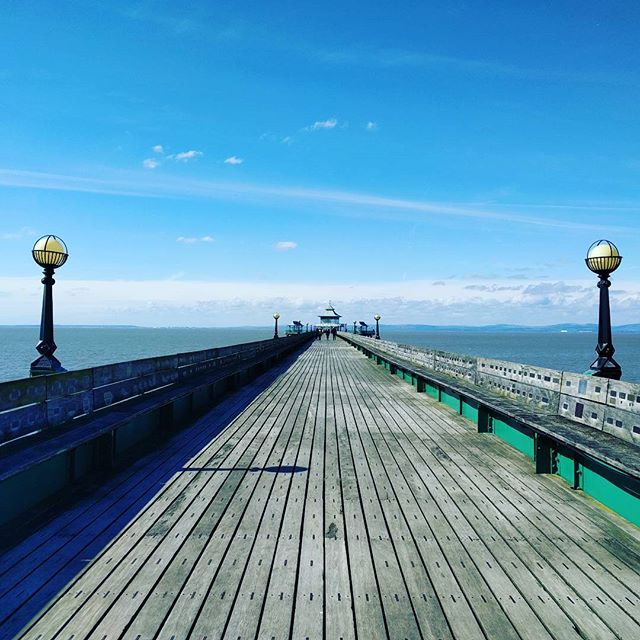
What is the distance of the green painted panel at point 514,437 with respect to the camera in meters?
6.99

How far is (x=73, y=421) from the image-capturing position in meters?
5.84

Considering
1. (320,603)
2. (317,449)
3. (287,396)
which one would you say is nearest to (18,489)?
(320,603)

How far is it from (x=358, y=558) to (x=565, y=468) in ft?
11.7

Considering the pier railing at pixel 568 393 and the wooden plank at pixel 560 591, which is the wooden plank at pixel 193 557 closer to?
the wooden plank at pixel 560 591

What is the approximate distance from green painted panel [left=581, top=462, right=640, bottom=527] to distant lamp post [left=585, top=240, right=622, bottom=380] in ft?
13.9

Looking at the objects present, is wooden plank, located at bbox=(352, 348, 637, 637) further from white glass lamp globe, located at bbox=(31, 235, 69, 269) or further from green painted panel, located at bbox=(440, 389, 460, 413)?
white glass lamp globe, located at bbox=(31, 235, 69, 269)

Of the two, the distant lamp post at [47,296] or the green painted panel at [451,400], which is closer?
the distant lamp post at [47,296]

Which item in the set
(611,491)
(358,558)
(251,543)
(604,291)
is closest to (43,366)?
(251,543)

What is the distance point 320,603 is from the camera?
331cm

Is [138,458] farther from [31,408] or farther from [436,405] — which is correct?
[436,405]

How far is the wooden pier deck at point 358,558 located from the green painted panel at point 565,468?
0.20 m

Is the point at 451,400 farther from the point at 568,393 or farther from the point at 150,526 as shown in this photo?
the point at 150,526

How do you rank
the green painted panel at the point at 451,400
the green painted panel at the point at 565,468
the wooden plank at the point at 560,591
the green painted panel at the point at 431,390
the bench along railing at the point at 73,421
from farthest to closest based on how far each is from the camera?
the green painted panel at the point at 431,390
the green painted panel at the point at 451,400
the green painted panel at the point at 565,468
the bench along railing at the point at 73,421
the wooden plank at the point at 560,591

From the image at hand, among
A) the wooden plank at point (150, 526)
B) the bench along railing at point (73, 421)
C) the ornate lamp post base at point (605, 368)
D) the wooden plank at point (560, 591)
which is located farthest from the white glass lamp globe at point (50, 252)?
the ornate lamp post base at point (605, 368)
